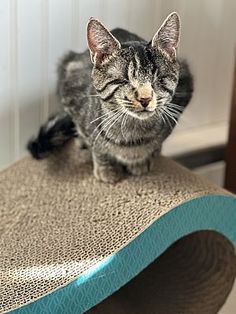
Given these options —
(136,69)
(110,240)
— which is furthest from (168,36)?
(110,240)

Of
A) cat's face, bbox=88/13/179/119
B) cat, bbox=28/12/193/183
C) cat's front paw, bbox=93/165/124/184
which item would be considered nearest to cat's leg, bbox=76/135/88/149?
cat, bbox=28/12/193/183

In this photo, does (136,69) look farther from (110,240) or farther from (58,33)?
(58,33)

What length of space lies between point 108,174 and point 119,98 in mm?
225

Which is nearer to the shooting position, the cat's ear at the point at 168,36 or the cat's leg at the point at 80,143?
the cat's ear at the point at 168,36

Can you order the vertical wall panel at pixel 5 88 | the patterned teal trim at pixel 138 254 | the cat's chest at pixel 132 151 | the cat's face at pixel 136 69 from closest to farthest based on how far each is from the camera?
the patterned teal trim at pixel 138 254, the cat's face at pixel 136 69, the cat's chest at pixel 132 151, the vertical wall panel at pixel 5 88

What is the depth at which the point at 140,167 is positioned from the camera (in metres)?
1.43

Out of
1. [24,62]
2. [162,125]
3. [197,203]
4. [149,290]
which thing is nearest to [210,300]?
[149,290]

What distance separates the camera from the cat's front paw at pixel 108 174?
142cm

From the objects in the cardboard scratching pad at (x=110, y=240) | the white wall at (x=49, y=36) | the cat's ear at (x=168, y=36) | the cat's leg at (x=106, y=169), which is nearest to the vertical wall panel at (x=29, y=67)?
the white wall at (x=49, y=36)

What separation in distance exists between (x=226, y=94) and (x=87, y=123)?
695 mm

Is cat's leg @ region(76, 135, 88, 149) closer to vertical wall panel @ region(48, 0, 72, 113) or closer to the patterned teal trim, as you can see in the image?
vertical wall panel @ region(48, 0, 72, 113)

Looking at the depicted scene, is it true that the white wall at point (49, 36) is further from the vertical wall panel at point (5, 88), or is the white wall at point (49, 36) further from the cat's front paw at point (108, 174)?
the cat's front paw at point (108, 174)

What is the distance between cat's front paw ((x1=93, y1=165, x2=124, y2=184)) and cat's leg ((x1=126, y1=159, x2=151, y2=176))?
3 centimetres

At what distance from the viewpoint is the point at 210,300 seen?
1438 millimetres
